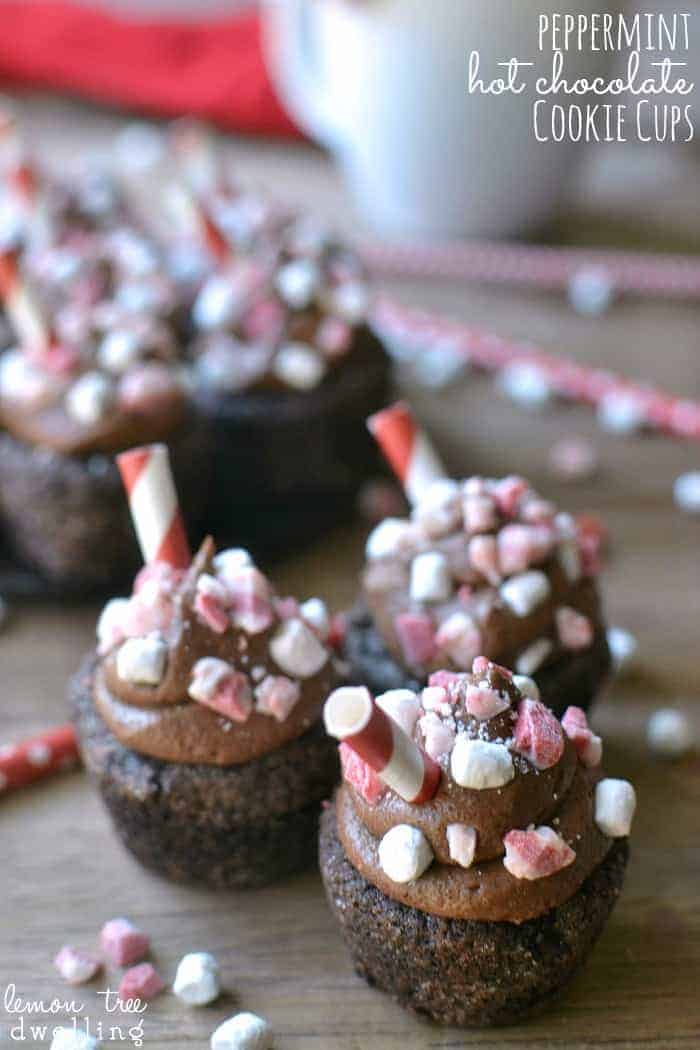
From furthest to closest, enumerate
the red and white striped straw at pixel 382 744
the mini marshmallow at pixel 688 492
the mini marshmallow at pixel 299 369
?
1. the mini marshmallow at pixel 688 492
2. the mini marshmallow at pixel 299 369
3. the red and white striped straw at pixel 382 744

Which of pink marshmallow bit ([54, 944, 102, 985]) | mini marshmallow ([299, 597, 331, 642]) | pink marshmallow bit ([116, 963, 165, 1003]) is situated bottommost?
pink marshmallow bit ([116, 963, 165, 1003])

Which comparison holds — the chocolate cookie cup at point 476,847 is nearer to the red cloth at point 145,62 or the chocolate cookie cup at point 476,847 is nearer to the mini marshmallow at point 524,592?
the mini marshmallow at point 524,592

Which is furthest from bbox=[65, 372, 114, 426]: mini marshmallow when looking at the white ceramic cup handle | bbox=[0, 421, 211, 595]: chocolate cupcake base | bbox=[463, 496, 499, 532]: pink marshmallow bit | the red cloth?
the red cloth

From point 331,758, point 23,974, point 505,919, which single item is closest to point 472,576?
point 331,758

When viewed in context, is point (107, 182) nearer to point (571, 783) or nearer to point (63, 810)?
point (63, 810)

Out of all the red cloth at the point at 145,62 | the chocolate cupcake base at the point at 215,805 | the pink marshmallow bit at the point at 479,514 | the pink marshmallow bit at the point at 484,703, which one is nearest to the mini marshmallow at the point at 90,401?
the chocolate cupcake base at the point at 215,805

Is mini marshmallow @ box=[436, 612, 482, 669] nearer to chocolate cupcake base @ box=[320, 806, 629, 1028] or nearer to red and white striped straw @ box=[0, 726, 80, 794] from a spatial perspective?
chocolate cupcake base @ box=[320, 806, 629, 1028]

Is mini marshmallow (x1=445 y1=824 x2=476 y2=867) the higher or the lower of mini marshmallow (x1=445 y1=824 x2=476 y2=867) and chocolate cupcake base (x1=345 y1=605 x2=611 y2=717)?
the higher
